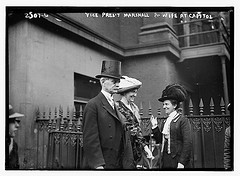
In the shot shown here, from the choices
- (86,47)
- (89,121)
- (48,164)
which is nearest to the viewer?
Result: (89,121)

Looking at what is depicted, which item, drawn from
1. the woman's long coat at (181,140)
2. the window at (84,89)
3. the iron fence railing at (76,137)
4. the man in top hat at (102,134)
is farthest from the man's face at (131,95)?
the woman's long coat at (181,140)

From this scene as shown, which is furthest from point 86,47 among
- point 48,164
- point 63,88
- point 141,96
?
point 48,164

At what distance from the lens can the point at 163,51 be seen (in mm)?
4180

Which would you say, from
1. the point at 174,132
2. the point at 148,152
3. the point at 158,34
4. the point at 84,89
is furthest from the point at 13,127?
the point at 158,34

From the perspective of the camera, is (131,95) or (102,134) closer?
(102,134)

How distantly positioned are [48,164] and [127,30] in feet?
6.35

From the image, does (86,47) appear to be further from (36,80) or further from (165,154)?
(165,154)

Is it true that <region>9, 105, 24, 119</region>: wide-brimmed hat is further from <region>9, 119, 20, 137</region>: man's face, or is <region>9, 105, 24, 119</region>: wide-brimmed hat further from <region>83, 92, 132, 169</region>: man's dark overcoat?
<region>83, 92, 132, 169</region>: man's dark overcoat

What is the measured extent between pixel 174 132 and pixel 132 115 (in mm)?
542

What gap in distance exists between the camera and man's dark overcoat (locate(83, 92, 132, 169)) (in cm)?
351

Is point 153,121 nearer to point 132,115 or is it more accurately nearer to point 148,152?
point 132,115

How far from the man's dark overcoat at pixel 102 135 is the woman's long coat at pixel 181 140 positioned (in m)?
0.61

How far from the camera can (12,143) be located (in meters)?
3.73
